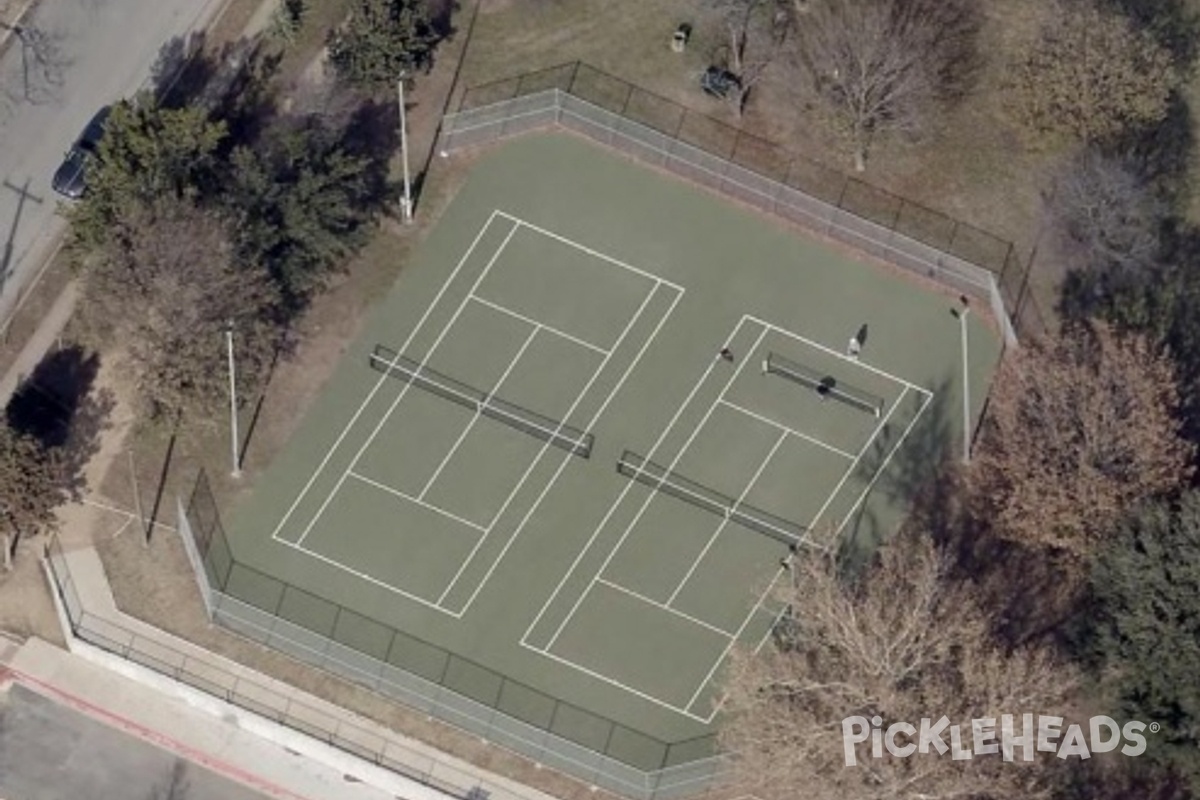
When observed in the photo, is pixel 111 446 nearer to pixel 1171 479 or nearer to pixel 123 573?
pixel 123 573

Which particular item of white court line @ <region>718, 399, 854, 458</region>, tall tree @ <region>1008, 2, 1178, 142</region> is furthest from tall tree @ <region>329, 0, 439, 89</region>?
tall tree @ <region>1008, 2, 1178, 142</region>

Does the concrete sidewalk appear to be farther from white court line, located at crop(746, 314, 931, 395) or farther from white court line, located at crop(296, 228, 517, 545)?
white court line, located at crop(746, 314, 931, 395)

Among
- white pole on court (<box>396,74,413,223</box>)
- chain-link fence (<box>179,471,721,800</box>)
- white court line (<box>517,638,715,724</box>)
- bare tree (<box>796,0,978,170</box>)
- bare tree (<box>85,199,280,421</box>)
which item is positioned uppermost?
bare tree (<box>796,0,978,170</box>)

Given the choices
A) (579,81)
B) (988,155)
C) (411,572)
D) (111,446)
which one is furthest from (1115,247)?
(111,446)

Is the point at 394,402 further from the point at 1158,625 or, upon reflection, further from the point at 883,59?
the point at 1158,625

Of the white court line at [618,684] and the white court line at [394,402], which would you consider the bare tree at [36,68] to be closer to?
the white court line at [394,402]

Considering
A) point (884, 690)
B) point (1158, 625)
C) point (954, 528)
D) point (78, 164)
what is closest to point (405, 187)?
point (78, 164)
